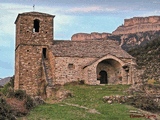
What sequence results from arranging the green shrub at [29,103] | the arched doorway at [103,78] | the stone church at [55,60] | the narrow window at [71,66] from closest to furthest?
1. the green shrub at [29,103]
2. the stone church at [55,60]
3. the narrow window at [71,66]
4. the arched doorway at [103,78]

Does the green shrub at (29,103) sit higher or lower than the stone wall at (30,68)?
lower

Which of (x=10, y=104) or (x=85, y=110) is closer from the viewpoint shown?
(x=10, y=104)

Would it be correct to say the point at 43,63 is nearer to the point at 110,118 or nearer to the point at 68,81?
the point at 68,81

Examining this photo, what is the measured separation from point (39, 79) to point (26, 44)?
3688mm

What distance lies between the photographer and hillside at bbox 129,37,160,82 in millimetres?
50106

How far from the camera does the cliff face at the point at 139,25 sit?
5802 inches

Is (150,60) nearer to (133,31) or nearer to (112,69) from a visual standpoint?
(112,69)

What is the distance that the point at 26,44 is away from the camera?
122 ft

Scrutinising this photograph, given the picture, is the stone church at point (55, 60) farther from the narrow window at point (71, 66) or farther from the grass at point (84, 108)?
the grass at point (84, 108)

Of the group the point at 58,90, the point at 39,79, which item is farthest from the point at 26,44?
the point at 58,90

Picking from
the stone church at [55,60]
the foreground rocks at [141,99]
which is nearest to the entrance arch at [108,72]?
the stone church at [55,60]

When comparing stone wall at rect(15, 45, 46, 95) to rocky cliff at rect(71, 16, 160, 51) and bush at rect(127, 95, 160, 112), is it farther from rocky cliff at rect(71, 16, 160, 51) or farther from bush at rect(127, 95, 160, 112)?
rocky cliff at rect(71, 16, 160, 51)

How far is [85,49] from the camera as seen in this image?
3812 cm

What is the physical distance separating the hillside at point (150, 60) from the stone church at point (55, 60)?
33.2 feet
